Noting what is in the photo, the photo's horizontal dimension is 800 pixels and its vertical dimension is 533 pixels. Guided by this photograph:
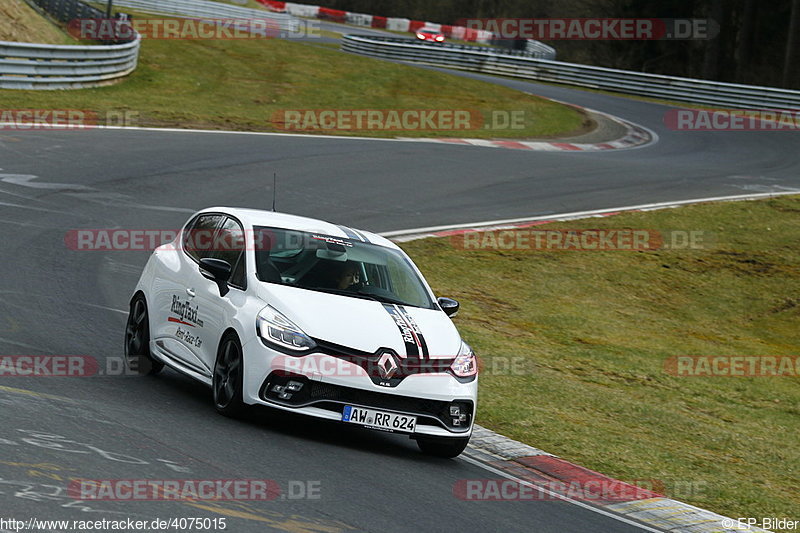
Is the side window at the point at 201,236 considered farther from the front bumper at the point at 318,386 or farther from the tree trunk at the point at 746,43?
the tree trunk at the point at 746,43

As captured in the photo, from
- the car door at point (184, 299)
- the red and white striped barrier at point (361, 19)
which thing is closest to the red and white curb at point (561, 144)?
the car door at point (184, 299)

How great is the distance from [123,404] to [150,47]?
3308 centimetres

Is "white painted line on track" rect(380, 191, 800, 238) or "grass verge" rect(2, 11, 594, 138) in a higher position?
"grass verge" rect(2, 11, 594, 138)

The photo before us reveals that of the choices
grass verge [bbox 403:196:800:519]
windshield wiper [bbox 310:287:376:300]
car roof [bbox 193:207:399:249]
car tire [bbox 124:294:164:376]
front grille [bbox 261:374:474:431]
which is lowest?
grass verge [bbox 403:196:800:519]

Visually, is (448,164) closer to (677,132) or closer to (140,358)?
(677,132)

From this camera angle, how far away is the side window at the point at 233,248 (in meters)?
8.76

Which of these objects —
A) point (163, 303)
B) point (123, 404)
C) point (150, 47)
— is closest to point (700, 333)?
point (163, 303)

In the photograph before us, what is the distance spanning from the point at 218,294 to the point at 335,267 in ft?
3.10

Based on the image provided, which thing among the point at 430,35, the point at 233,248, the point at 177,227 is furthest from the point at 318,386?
the point at 430,35

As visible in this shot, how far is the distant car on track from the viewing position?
2317 inches

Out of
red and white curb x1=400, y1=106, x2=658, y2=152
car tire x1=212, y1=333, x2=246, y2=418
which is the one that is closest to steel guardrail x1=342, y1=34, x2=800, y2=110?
red and white curb x1=400, y1=106, x2=658, y2=152

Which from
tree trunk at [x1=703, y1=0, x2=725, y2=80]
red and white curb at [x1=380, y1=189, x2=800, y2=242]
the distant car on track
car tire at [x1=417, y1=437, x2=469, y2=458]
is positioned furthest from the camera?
tree trunk at [x1=703, y1=0, x2=725, y2=80]

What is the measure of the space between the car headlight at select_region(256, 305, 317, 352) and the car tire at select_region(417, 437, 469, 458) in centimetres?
114

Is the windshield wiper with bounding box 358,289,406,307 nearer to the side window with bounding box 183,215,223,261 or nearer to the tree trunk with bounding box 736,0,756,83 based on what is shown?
the side window with bounding box 183,215,223,261
